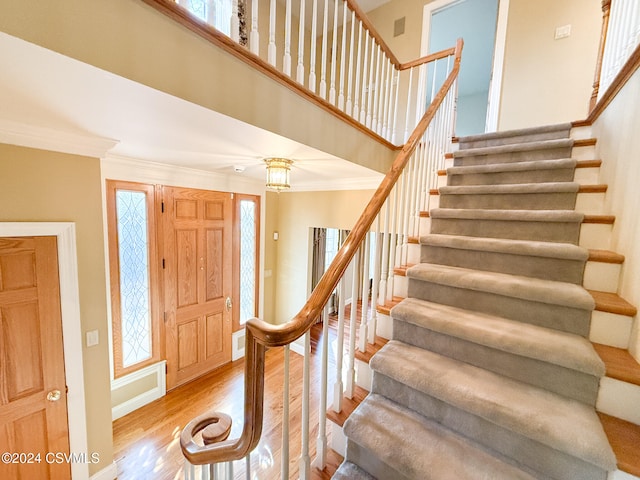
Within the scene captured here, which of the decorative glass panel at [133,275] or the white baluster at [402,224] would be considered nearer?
the white baluster at [402,224]

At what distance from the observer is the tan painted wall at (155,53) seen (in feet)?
2.40

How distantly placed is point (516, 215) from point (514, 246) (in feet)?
0.88

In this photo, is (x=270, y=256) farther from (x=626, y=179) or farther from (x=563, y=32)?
(x=563, y=32)

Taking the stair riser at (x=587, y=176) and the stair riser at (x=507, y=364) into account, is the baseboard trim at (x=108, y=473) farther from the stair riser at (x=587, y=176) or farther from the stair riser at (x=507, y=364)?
the stair riser at (x=587, y=176)

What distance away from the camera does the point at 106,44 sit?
0.82 meters

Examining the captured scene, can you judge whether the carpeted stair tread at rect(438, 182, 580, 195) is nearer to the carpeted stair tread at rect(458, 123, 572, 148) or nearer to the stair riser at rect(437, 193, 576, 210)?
the stair riser at rect(437, 193, 576, 210)

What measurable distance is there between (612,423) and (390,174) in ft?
4.25

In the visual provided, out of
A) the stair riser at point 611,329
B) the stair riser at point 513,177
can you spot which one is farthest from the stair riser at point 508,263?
the stair riser at point 513,177

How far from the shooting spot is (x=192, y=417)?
2695mm

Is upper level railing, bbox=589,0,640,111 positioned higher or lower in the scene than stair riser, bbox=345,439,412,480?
higher

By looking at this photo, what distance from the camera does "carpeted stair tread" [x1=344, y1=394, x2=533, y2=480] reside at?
88 centimetres

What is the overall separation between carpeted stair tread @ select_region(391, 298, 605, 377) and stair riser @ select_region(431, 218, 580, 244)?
0.59 m

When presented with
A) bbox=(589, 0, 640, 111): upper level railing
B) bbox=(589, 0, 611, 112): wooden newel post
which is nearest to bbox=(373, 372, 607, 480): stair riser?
bbox=(589, 0, 640, 111): upper level railing

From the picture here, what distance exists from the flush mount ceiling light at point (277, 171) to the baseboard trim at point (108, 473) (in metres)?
2.74
